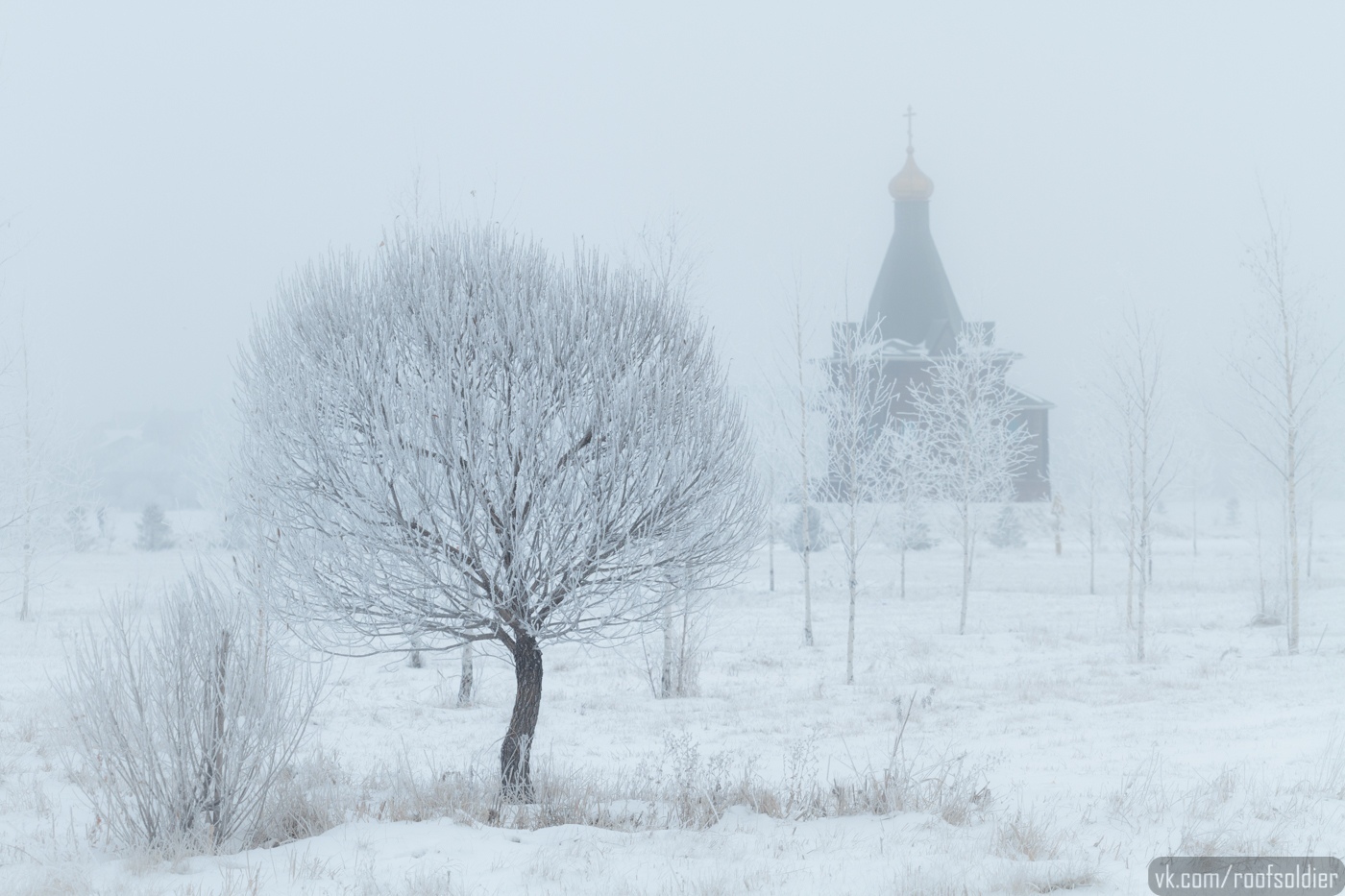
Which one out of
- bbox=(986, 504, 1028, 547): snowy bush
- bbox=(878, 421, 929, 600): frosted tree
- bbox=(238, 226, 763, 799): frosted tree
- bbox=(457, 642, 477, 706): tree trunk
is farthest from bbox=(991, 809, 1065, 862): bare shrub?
bbox=(986, 504, 1028, 547): snowy bush

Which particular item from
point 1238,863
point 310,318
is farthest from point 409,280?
point 1238,863

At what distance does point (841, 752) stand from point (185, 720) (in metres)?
6.09

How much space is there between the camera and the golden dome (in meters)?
50.2

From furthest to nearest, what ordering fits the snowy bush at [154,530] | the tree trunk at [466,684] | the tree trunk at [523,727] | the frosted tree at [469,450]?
the snowy bush at [154,530] → the tree trunk at [466,684] → the tree trunk at [523,727] → the frosted tree at [469,450]

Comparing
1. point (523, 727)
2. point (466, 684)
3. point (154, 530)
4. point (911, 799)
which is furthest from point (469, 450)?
point (154, 530)

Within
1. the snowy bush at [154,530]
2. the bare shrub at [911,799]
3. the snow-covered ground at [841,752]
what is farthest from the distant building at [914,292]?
the bare shrub at [911,799]

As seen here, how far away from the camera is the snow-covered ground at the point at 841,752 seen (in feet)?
18.8

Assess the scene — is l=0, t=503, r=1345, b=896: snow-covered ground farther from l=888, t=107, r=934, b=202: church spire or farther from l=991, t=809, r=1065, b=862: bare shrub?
l=888, t=107, r=934, b=202: church spire

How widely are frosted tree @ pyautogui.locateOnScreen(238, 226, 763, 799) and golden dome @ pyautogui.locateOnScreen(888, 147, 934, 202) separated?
46.1 m

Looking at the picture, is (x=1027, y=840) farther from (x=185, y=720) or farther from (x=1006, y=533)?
(x=1006, y=533)

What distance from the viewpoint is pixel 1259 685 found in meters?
13.1

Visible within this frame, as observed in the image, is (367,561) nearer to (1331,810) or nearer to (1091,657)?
(1331,810)

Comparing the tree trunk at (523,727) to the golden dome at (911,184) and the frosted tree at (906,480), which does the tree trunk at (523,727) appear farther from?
the golden dome at (911,184)

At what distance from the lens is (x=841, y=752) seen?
32.4 ft
